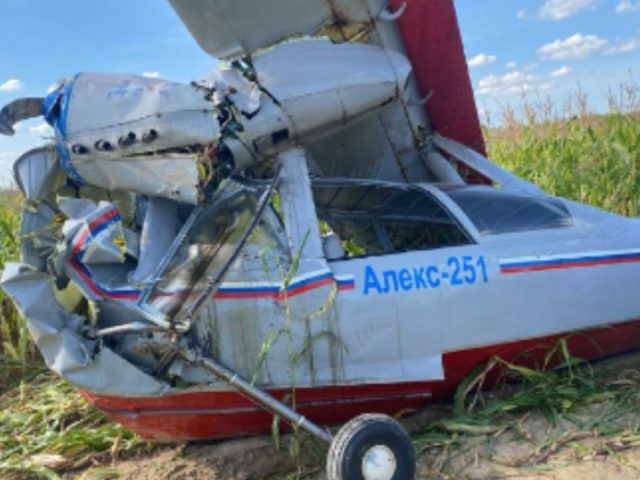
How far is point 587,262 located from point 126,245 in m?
2.94

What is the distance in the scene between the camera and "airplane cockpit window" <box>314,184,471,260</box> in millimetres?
5141

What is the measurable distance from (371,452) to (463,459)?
70 cm

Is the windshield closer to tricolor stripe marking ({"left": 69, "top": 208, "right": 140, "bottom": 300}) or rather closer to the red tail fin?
tricolor stripe marking ({"left": 69, "top": 208, "right": 140, "bottom": 300})

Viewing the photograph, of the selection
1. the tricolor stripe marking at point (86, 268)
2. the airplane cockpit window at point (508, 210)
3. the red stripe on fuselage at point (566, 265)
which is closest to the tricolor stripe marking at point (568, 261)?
the red stripe on fuselage at point (566, 265)

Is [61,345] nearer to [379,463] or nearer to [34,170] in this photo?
[34,170]

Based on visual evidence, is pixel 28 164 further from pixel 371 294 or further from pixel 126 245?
pixel 371 294

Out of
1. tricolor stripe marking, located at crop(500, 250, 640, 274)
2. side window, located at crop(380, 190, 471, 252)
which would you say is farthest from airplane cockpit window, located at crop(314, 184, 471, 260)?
tricolor stripe marking, located at crop(500, 250, 640, 274)

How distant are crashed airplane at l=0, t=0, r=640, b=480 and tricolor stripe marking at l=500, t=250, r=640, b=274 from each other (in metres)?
0.01

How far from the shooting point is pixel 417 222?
5.36 metres

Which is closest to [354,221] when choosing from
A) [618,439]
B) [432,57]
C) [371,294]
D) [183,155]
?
[432,57]

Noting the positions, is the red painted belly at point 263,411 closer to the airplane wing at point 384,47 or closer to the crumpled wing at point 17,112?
the crumpled wing at point 17,112

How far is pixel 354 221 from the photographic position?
19.5 ft

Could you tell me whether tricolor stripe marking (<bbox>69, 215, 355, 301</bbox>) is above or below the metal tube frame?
above

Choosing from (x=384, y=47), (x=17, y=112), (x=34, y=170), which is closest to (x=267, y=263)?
(x=34, y=170)
